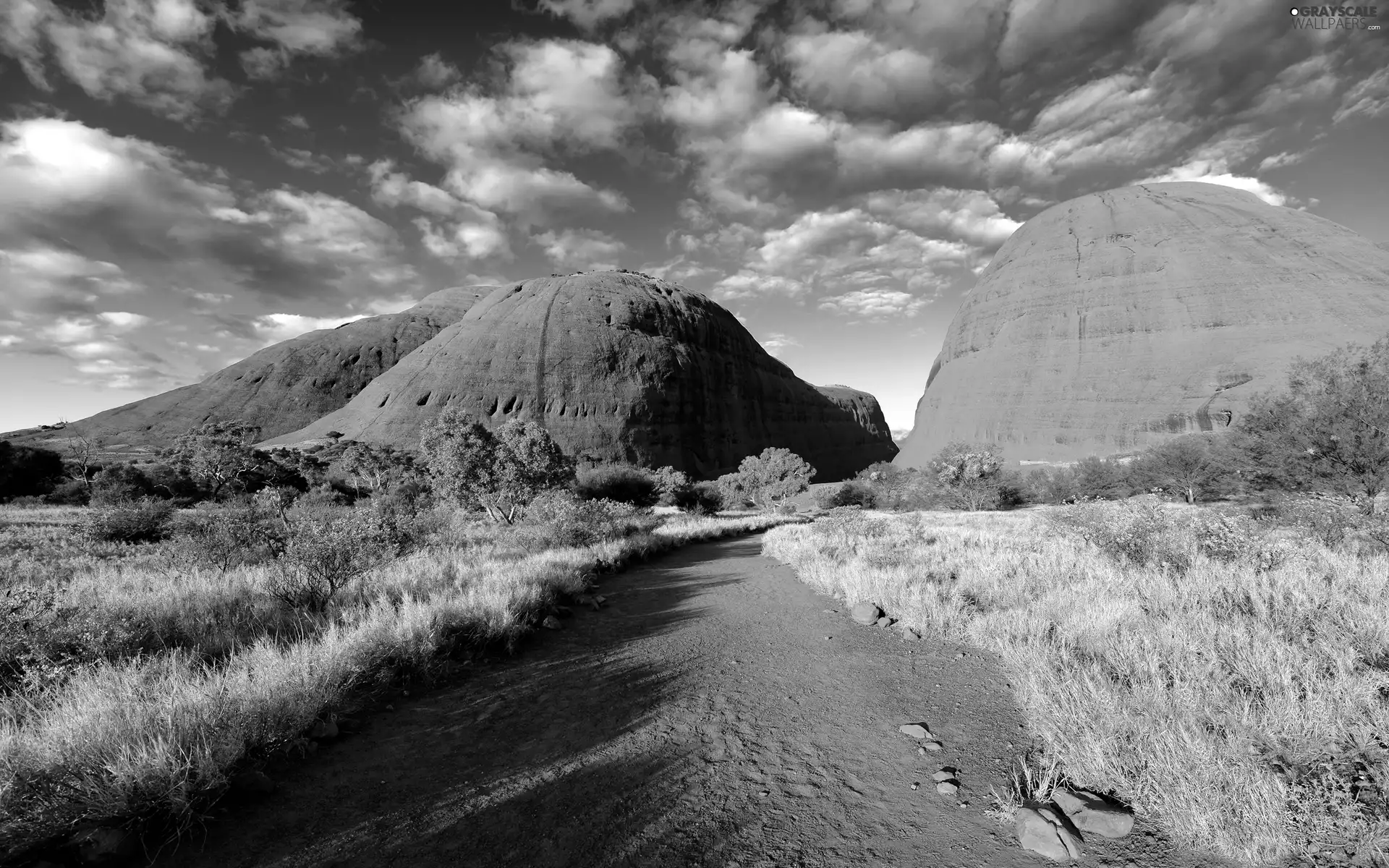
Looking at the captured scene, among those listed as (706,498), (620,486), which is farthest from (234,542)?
(706,498)

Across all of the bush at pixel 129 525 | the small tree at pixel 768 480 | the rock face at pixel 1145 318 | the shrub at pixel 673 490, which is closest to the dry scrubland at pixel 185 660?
the bush at pixel 129 525

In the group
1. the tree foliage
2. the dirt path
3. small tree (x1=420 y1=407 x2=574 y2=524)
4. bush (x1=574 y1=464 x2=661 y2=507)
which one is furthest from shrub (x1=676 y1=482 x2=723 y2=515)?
the tree foliage

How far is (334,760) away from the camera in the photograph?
3.87 m

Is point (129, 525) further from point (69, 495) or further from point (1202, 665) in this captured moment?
point (69, 495)

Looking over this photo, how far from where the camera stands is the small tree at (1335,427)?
15.8 meters

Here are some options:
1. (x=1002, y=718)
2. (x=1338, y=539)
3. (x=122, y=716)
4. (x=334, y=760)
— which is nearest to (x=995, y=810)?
(x=1002, y=718)

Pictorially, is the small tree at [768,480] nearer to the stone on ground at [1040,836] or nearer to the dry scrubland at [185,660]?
the dry scrubland at [185,660]

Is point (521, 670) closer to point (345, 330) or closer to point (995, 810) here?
point (995, 810)

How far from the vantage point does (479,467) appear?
1014 inches

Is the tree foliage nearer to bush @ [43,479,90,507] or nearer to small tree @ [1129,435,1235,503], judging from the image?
bush @ [43,479,90,507]

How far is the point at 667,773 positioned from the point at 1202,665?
4.40m

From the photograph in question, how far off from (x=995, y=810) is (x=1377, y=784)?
5.84 ft

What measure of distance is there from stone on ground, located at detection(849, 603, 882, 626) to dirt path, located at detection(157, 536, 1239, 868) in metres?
1.11

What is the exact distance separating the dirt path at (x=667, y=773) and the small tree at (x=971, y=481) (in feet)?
121
